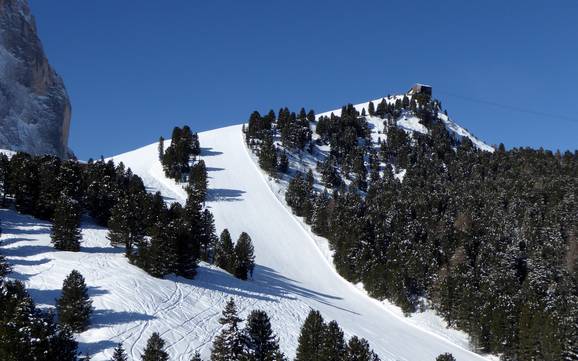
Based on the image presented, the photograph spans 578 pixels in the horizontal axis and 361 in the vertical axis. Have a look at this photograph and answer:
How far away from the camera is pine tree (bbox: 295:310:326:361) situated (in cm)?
3434

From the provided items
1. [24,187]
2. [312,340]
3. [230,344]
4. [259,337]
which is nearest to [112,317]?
[230,344]

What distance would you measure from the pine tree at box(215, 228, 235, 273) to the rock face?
7418 centimetres

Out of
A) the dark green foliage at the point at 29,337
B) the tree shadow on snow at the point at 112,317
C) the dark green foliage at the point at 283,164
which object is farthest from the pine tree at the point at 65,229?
the dark green foliage at the point at 283,164

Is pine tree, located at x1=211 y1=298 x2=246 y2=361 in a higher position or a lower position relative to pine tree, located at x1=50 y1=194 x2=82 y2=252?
lower

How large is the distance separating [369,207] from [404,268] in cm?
2886

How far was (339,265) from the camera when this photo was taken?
8138cm

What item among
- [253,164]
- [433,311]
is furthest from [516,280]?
[253,164]

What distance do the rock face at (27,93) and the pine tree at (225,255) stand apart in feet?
243

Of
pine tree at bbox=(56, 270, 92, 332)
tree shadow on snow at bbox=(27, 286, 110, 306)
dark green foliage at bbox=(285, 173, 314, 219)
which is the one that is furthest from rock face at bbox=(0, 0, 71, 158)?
pine tree at bbox=(56, 270, 92, 332)

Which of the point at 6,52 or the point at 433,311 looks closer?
the point at 433,311

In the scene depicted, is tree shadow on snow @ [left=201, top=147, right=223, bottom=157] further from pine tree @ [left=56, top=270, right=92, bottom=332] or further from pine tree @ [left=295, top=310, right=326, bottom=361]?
pine tree @ [left=295, top=310, right=326, bottom=361]

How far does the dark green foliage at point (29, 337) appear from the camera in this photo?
72.6ft

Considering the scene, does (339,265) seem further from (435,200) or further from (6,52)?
(6,52)

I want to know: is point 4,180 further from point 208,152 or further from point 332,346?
point 208,152
